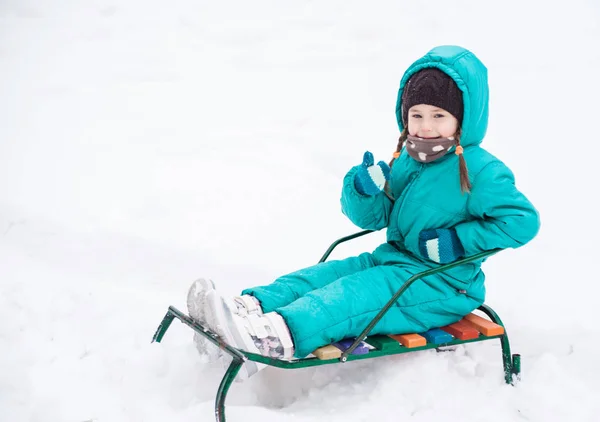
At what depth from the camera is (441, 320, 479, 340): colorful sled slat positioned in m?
3.16

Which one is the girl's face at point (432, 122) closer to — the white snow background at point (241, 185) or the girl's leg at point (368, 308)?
the girl's leg at point (368, 308)

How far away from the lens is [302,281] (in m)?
3.29

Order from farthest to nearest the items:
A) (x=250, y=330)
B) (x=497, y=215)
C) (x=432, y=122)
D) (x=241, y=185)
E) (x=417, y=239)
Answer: (x=241, y=185), (x=417, y=239), (x=432, y=122), (x=497, y=215), (x=250, y=330)

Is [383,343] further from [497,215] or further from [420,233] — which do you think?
Answer: [497,215]

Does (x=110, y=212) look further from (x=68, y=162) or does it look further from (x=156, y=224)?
(x=68, y=162)

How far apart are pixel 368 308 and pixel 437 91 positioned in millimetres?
998

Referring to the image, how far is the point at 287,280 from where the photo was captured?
3279mm

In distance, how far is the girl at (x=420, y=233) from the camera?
2883mm

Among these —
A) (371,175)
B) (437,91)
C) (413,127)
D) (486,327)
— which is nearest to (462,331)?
(486,327)

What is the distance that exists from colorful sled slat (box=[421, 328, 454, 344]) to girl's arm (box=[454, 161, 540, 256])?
39cm

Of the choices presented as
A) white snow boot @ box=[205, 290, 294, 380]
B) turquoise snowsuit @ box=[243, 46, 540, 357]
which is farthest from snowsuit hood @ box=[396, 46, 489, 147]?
white snow boot @ box=[205, 290, 294, 380]

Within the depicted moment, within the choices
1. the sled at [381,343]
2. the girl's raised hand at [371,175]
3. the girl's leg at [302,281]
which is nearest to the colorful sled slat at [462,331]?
the sled at [381,343]

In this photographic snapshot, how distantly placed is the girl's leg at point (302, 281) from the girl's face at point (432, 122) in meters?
0.72

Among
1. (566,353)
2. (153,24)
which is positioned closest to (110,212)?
(566,353)
